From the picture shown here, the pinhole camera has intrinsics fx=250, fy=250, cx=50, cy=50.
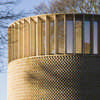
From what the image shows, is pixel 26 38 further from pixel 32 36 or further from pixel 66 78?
pixel 66 78

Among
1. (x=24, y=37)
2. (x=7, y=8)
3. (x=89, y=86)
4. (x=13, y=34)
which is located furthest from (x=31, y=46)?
(x=7, y=8)

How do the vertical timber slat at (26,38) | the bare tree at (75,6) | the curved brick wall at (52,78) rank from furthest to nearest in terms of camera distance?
the bare tree at (75,6) → the vertical timber slat at (26,38) → the curved brick wall at (52,78)

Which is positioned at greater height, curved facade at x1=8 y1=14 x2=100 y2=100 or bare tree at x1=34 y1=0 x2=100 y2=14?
bare tree at x1=34 y1=0 x2=100 y2=14

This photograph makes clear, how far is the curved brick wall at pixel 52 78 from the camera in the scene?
454 inches

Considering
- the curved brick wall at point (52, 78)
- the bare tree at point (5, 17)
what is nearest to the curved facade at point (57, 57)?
the curved brick wall at point (52, 78)

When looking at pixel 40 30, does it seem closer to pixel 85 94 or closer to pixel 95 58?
pixel 95 58

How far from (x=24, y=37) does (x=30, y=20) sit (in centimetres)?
99

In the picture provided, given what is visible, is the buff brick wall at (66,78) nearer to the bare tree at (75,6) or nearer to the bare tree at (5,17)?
the bare tree at (5,17)

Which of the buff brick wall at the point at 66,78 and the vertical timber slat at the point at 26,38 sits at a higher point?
the vertical timber slat at the point at 26,38

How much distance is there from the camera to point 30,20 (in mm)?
12727

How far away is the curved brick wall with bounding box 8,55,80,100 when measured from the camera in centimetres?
1154

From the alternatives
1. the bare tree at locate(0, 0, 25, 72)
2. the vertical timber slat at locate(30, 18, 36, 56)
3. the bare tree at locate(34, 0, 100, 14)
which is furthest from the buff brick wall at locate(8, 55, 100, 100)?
the bare tree at locate(34, 0, 100, 14)

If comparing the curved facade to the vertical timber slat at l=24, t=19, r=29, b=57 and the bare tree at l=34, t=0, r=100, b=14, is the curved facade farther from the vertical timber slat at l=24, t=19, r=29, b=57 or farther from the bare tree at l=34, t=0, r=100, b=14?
the bare tree at l=34, t=0, r=100, b=14

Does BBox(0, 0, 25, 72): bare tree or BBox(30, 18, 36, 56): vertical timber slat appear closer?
BBox(0, 0, 25, 72): bare tree
